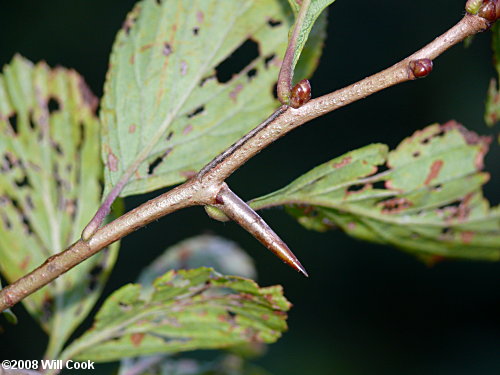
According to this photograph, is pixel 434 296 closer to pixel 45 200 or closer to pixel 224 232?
pixel 224 232

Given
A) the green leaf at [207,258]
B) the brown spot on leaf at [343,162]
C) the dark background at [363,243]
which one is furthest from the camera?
the dark background at [363,243]

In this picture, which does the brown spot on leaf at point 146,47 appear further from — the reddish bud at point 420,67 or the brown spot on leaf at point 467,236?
the brown spot on leaf at point 467,236

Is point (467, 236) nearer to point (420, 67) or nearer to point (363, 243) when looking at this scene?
point (420, 67)

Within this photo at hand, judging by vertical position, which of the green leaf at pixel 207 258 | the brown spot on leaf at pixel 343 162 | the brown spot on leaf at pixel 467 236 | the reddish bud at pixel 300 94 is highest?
the green leaf at pixel 207 258

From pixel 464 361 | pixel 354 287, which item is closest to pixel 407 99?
pixel 354 287

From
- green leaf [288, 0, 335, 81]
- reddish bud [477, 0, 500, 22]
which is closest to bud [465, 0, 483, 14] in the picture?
reddish bud [477, 0, 500, 22]

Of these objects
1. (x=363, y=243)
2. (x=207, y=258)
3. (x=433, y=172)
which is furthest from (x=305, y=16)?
(x=363, y=243)

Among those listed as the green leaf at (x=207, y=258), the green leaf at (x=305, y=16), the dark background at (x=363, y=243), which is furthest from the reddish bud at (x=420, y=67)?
the dark background at (x=363, y=243)
